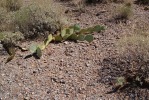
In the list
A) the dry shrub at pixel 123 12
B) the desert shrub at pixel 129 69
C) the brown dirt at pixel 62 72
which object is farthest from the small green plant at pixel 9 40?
the dry shrub at pixel 123 12

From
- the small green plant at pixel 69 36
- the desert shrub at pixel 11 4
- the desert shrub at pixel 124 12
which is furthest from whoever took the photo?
the desert shrub at pixel 11 4

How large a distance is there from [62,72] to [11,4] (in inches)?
114

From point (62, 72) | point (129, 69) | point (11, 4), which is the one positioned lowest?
point (62, 72)

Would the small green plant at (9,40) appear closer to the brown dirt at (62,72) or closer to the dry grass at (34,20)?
the brown dirt at (62,72)

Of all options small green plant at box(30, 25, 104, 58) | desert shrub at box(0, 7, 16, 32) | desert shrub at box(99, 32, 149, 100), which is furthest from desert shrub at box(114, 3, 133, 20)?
desert shrub at box(0, 7, 16, 32)

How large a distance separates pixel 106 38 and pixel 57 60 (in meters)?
1.19

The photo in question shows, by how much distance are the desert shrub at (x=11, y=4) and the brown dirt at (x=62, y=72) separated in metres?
1.62

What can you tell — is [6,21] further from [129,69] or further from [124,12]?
[129,69]

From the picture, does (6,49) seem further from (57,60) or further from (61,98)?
(61,98)

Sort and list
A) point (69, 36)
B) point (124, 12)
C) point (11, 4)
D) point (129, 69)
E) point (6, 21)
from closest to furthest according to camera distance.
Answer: point (129, 69) < point (69, 36) < point (6, 21) < point (124, 12) < point (11, 4)

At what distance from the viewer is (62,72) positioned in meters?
5.18

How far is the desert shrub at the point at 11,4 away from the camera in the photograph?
24.0 feet

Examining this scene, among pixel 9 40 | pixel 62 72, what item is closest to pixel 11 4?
pixel 9 40

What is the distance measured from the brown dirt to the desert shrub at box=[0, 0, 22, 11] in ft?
5.30
